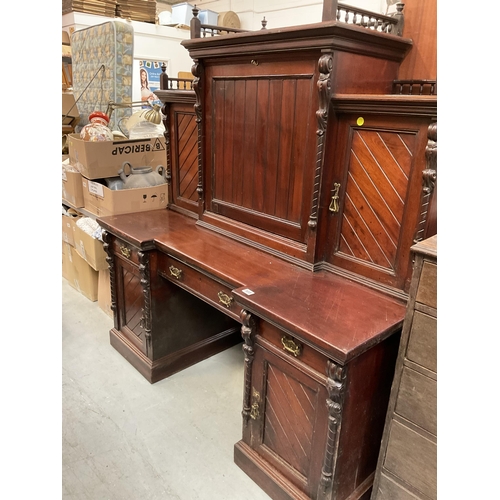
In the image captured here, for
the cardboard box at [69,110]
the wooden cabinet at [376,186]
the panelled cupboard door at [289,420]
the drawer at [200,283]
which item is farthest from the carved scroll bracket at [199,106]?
the cardboard box at [69,110]

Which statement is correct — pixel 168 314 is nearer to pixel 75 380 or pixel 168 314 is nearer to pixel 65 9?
pixel 75 380

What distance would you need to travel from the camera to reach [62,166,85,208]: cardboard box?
2957 mm

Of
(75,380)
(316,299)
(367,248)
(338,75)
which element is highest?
(338,75)

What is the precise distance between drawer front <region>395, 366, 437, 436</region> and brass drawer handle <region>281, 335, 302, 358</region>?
0.33 metres

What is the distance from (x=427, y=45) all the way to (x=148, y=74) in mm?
4780

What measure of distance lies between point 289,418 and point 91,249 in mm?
1940

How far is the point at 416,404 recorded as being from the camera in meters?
1.27

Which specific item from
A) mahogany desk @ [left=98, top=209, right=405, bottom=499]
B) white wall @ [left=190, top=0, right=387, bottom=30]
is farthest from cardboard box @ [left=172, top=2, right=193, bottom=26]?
mahogany desk @ [left=98, top=209, right=405, bottom=499]

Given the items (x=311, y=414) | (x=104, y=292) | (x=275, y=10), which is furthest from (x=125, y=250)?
(x=275, y=10)

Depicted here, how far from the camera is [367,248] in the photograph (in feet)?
5.04

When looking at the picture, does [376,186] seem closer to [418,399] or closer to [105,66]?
[418,399]

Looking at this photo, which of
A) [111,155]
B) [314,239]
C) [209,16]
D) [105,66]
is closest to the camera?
[314,239]

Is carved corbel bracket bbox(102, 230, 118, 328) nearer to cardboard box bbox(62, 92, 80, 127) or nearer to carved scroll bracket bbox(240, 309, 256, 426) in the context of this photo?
carved scroll bracket bbox(240, 309, 256, 426)

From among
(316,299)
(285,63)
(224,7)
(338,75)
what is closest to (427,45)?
(338,75)
